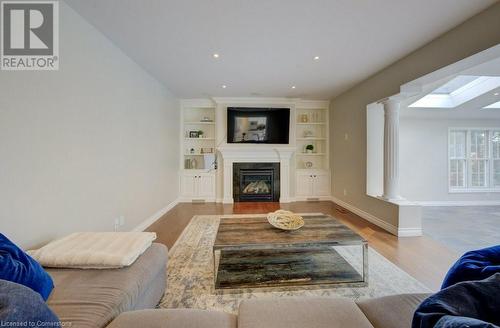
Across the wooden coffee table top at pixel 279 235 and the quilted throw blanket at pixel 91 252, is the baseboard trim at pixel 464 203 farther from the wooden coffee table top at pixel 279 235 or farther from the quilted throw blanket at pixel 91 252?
the quilted throw blanket at pixel 91 252

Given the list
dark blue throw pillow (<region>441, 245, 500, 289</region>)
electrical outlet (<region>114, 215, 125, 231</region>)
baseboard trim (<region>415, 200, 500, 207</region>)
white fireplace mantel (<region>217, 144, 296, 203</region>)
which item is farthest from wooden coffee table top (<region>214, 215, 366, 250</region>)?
baseboard trim (<region>415, 200, 500, 207</region>)

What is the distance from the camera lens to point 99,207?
2.47 meters

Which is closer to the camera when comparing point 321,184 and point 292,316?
point 292,316

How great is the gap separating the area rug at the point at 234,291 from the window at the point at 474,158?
4.69 m

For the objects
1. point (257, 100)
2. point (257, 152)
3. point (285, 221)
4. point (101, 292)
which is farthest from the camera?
point (257, 152)

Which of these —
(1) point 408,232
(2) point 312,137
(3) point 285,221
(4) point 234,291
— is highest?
(2) point 312,137

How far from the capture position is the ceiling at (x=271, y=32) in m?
2.03

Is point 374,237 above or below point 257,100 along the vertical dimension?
below

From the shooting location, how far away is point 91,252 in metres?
1.40

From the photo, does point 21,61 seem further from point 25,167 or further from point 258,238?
point 258,238

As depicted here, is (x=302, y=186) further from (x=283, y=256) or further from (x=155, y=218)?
(x=155, y=218)

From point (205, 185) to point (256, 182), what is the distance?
135 centimetres

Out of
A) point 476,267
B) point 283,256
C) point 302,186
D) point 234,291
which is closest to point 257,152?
point 302,186

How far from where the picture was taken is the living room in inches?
41.1
